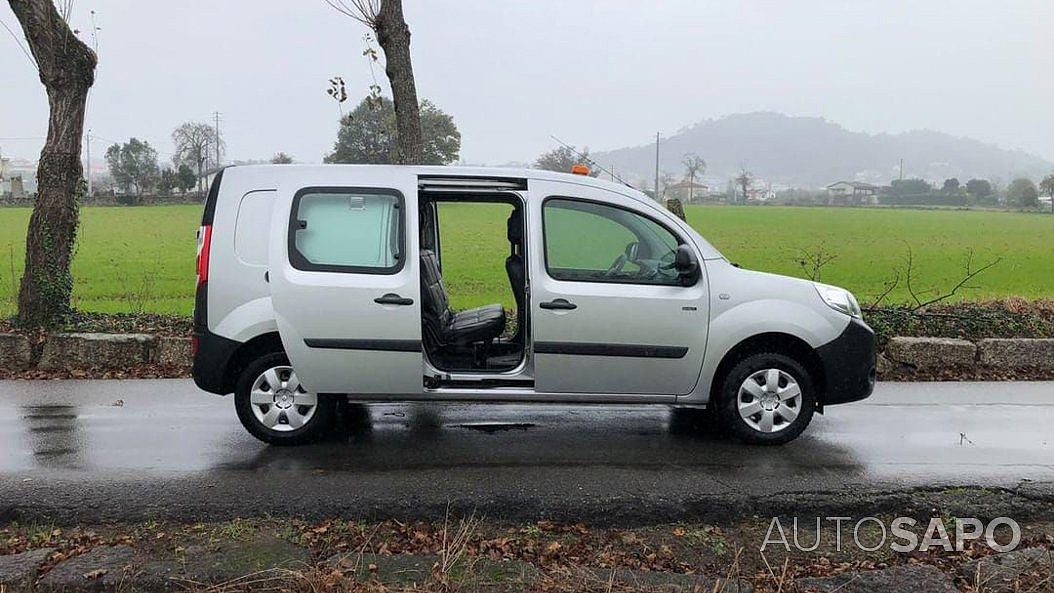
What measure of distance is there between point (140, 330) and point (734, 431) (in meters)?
6.83

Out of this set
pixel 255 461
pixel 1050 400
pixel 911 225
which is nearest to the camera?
pixel 255 461

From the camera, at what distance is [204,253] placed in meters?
5.77

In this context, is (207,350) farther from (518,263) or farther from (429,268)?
(518,263)

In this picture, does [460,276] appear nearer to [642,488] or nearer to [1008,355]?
[1008,355]

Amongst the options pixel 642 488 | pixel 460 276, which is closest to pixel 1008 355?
pixel 642 488

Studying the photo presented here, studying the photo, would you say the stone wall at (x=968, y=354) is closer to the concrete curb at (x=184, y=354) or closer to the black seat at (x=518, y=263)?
the concrete curb at (x=184, y=354)

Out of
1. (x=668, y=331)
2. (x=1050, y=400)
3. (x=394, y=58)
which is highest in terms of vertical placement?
(x=394, y=58)

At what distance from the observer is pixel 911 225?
41.2 m

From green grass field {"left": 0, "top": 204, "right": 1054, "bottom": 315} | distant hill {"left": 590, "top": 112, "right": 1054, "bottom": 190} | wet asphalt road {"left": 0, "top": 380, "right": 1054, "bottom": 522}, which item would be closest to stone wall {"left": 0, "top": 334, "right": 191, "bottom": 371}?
wet asphalt road {"left": 0, "top": 380, "right": 1054, "bottom": 522}

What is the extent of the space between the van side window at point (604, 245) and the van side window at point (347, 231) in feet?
3.44

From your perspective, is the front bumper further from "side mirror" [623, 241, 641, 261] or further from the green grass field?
the green grass field

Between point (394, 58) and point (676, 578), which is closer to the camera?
point (676, 578)

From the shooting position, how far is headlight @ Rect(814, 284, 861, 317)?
6070mm

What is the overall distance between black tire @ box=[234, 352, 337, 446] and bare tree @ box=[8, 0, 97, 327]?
15.4ft
